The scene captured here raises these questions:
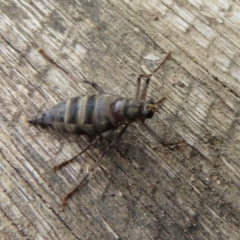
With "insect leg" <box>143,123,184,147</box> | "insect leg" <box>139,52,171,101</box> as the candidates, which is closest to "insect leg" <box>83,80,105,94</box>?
"insect leg" <box>139,52,171,101</box>

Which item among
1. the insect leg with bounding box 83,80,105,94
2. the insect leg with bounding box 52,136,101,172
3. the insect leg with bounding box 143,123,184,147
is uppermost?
the insect leg with bounding box 143,123,184,147

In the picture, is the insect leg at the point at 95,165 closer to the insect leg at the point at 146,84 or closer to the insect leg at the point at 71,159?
the insect leg at the point at 71,159

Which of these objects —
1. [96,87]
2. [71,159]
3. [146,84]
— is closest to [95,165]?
[71,159]

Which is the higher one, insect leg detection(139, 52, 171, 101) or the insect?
insect leg detection(139, 52, 171, 101)

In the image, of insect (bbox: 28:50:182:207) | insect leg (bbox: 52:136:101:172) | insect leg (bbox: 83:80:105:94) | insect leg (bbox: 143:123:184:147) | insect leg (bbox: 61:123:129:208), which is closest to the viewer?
insect leg (bbox: 61:123:129:208)

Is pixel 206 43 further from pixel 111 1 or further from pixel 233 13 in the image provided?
pixel 111 1

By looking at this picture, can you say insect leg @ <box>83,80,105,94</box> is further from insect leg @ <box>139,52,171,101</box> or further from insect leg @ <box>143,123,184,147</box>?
insect leg @ <box>143,123,184,147</box>

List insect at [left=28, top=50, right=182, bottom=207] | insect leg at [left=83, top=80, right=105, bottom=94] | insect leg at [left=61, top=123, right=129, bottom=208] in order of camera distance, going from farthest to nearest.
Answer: insect leg at [left=83, top=80, right=105, bottom=94] → insect at [left=28, top=50, right=182, bottom=207] → insect leg at [left=61, top=123, right=129, bottom=208]

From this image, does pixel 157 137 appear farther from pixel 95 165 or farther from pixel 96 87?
pixel 96 87

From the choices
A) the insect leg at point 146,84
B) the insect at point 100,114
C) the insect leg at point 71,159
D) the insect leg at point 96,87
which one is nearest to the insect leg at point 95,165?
the insect at point 100,114
